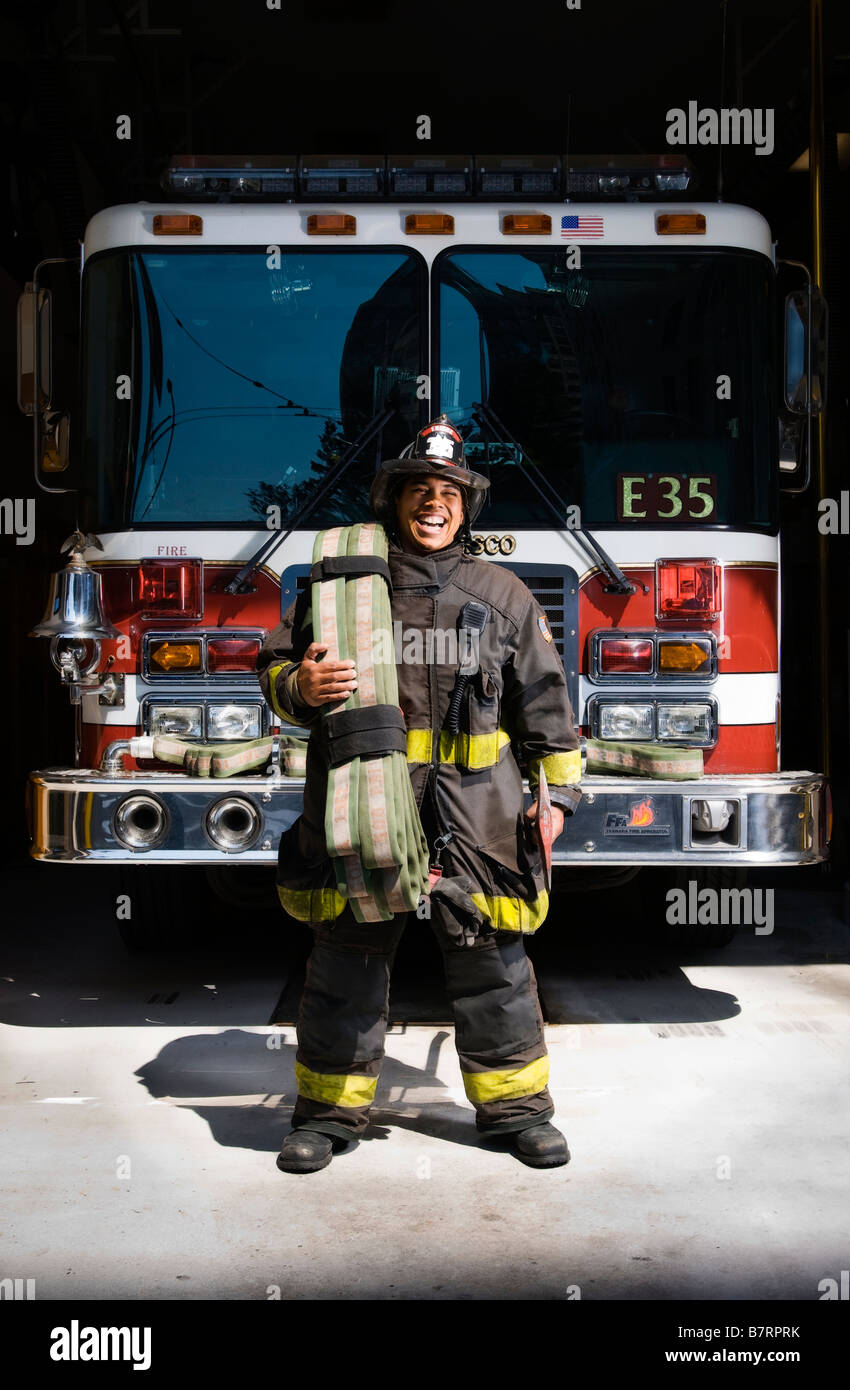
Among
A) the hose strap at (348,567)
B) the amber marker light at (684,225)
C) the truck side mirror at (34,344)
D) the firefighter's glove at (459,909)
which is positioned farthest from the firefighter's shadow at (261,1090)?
the amber marker light at (684,225)

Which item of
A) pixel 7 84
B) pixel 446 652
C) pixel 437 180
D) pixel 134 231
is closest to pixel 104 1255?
pixel 446 652

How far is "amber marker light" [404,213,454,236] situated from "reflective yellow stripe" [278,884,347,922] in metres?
2.54

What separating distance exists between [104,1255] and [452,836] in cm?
126

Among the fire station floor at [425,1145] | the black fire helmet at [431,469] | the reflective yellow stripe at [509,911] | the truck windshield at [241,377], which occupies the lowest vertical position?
the fire station floor at [425,1145]

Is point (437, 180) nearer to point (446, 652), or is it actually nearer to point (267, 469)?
point (267, 469)

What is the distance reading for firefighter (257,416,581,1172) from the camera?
11.7ft

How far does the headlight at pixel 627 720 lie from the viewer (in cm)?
481

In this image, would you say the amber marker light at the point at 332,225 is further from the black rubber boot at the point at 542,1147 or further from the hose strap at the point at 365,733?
the black rubber boot at the point at 542,1147

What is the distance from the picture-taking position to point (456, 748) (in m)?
3.59

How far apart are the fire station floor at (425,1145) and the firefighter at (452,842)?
0.64 feet

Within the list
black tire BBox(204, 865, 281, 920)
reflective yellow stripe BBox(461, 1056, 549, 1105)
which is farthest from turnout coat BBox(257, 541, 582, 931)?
black tire BBox(204, 865, 281, 920)

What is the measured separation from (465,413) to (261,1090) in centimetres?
237

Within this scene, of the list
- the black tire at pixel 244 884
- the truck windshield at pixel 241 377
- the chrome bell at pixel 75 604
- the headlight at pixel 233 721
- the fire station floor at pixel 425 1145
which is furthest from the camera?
the black tire at pixel 244 884

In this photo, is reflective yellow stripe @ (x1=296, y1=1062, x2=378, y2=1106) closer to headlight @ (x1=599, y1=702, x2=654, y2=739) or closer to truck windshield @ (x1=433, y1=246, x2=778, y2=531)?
headlight @ (x1=599, y1=702, x2=654, y2=739)
